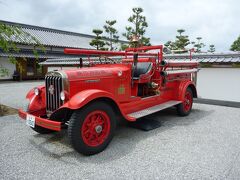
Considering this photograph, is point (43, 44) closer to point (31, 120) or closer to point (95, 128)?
Answer: point (31, 120)

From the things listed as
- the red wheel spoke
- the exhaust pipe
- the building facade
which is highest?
the building facade

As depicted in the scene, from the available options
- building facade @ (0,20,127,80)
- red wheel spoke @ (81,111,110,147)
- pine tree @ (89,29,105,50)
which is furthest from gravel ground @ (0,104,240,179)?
pine tree @ (89,29,105,50)

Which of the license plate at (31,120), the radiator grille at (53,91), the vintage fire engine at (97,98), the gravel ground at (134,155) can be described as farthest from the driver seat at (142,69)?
the license plate at (31,120)

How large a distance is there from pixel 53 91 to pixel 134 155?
1.68 metres

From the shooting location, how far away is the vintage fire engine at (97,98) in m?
3.10

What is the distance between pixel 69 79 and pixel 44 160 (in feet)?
4.05

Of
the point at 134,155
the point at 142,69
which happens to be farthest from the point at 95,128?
the point at 142,69

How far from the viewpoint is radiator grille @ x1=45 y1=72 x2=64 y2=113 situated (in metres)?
3.40

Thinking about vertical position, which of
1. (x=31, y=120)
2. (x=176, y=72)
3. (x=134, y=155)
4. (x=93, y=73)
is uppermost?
(x=176, y=72)

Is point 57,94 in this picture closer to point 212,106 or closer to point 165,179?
point 165,179

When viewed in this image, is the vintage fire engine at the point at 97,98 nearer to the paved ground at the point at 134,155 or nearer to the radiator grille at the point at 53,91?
the radiator grille at the point at 53,91

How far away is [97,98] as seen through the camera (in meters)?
3.29

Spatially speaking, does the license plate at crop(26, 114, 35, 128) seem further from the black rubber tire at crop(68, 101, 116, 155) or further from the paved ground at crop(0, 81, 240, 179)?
the black rubber tire at crop(68, 101, 116, 155)

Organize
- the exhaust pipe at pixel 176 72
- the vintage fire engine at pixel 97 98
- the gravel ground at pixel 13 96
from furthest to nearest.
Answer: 1. the gravel ground at pixel 13 96
2. the exhaust pipe at pixel 176 72
3. the vintage fire engine at pixel 97 98
